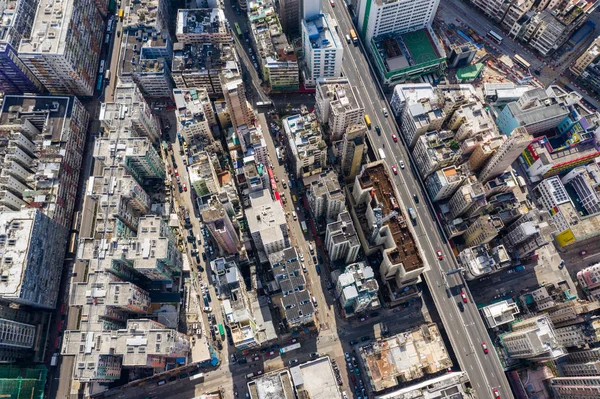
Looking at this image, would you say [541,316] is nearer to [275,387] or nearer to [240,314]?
[275,387]

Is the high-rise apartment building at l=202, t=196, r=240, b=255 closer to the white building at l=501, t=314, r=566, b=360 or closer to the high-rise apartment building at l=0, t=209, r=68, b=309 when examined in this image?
the high-rise apartment building at l=0, t=209, r=68, b=309

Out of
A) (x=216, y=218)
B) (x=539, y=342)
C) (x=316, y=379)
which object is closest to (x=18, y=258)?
(x=216, y=218)

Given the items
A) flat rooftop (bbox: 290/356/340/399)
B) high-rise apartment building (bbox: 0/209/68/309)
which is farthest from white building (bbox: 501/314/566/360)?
high-rise apartment building (bbox: 0/209/68/309)

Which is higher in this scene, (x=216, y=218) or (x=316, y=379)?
(x=216, y=218)

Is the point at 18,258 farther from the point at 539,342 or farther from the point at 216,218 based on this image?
the point at 539,342

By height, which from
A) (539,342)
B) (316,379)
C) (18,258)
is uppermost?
(18,258)

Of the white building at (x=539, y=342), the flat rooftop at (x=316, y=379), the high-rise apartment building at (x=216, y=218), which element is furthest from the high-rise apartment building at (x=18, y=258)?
the white building at (x=539, y=342)

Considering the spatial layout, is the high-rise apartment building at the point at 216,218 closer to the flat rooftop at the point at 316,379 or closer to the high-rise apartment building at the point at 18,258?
the flat rooftop at the point at 316,379

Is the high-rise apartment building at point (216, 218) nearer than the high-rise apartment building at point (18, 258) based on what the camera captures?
No
